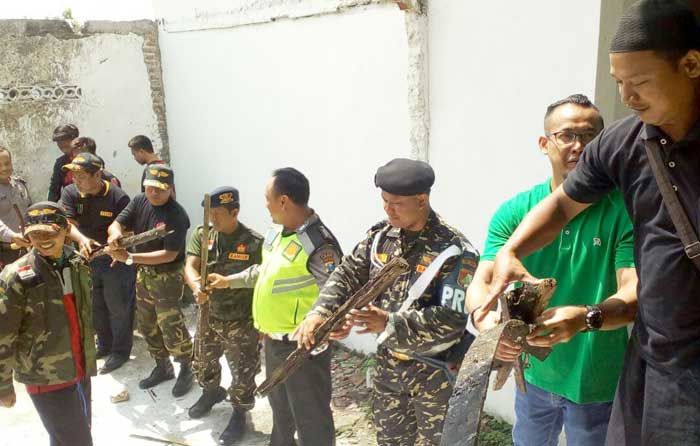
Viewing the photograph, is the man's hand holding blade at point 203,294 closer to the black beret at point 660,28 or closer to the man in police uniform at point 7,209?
the man in police uniform at point 7,209

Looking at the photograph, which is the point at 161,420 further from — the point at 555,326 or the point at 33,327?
the point at 555,326

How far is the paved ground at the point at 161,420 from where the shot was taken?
4.30 meters

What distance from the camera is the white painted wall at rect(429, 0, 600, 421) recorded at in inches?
127

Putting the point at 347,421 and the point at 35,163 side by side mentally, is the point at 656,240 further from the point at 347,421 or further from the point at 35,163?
the point at 35,163

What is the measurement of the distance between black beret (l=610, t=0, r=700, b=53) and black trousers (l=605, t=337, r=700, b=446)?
0.76m

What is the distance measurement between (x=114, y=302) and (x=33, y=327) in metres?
2.48

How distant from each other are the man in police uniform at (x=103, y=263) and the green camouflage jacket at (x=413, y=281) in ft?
10.5

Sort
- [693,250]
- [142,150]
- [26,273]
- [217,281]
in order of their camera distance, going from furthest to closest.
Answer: [142,150], [217,281], [26,273], [693,250]

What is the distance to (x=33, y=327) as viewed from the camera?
3221 millimetres

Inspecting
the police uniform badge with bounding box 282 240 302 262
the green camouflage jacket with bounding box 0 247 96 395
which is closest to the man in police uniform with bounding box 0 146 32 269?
the green camouflage jacket with bounding box 0 247 96 395

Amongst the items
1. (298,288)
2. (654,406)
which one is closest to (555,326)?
Result: (654,406)

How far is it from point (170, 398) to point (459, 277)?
3.33 m

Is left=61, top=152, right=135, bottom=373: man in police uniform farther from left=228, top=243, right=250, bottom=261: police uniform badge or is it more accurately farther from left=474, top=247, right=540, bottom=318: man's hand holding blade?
left=474, top=247, right=540, bottom=318: man's hand holding blade

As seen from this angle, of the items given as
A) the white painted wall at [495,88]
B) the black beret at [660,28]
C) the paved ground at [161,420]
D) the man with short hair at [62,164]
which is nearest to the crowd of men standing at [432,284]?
the black beret at [660,28]
